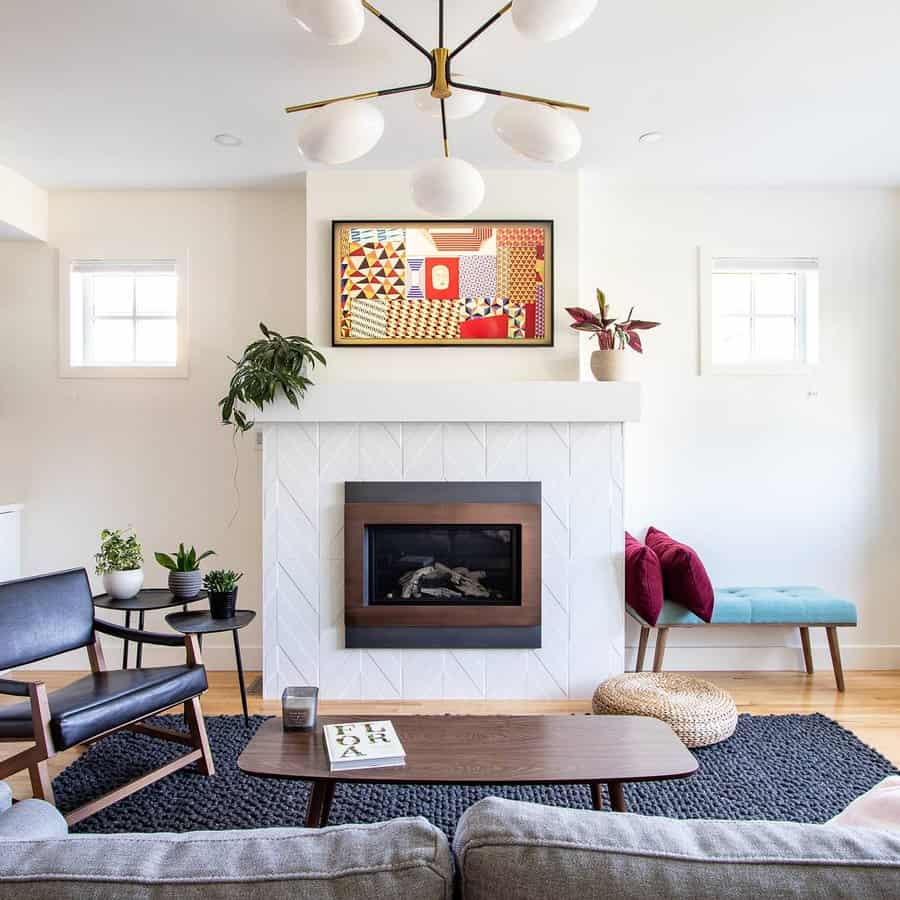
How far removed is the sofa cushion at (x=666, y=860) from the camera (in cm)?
72

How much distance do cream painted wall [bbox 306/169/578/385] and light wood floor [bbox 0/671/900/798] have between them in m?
1.59

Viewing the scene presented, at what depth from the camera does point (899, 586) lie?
410 cm

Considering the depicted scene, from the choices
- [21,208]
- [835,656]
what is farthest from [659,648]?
[21,208]

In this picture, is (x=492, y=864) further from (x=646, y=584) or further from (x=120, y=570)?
(x=120, y=570)

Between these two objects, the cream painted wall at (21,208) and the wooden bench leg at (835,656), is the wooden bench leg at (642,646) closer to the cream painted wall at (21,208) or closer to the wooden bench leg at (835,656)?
→ the wooden bench leg at (835,656)

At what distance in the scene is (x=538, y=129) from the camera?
6.41 feet

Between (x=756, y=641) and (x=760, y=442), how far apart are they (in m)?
1.09

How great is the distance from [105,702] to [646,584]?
91.5 inches

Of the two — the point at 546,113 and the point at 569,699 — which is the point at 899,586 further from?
the point at 546,113

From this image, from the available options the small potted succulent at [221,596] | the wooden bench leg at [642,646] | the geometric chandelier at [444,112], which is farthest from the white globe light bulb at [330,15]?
the wooden bench leg at [642,646]

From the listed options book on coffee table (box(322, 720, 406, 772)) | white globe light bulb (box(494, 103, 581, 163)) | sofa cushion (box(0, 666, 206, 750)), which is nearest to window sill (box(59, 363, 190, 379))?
sofa cushion (box(0, 666, 206, 750))

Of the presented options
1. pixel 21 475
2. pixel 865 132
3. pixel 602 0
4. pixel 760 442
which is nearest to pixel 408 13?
pixel 602 0

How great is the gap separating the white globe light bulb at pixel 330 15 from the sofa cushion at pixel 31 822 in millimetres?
1723

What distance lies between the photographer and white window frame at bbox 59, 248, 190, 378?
4070 millimetres
